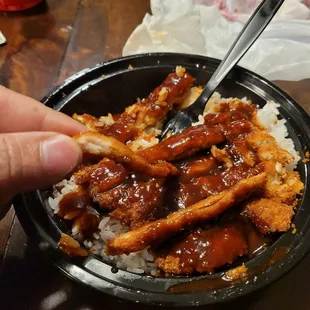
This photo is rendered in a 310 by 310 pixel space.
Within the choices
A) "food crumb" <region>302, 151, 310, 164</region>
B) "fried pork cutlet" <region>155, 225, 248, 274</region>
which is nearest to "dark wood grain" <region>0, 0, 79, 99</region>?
"fried pork cutlet" <region>155, 225, 248, 274</region>

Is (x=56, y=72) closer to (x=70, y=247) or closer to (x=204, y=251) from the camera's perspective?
(x=70, y=247)

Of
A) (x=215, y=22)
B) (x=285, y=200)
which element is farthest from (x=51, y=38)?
(x=285, y=200)

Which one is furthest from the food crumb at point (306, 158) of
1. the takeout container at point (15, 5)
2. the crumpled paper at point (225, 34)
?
the takeout container at point (15, 5)

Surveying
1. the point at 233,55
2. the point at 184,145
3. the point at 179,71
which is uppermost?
the point at 233,55

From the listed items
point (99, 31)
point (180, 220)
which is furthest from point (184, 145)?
point (99, 31)

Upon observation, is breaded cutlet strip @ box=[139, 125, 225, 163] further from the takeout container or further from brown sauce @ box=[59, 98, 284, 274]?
the takeout container
